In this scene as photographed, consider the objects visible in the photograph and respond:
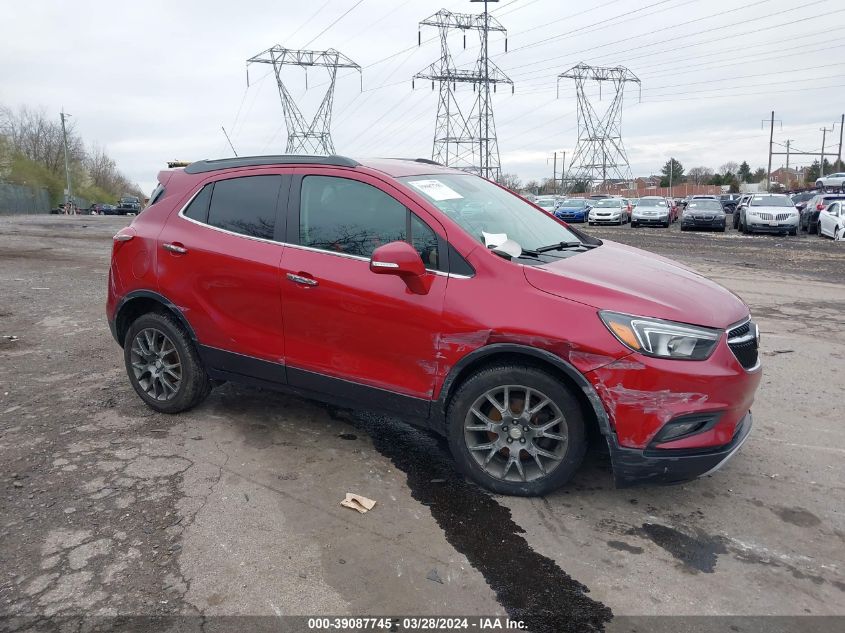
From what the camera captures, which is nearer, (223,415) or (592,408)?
(592,408)

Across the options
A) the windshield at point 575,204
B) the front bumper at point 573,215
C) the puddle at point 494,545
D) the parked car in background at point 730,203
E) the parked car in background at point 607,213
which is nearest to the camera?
the puddle at point 494,545

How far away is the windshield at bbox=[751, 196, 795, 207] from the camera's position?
24.7m

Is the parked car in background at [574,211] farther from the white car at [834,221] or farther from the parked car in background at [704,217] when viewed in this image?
the white car at [834,221]

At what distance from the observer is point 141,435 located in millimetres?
4453

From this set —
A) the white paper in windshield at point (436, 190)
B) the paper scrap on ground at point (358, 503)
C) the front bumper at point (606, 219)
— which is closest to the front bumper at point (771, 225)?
the front bumper at point (606, 219)

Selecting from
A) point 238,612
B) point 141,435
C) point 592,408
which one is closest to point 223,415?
point 141,435

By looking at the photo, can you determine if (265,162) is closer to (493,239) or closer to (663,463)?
(493,239)

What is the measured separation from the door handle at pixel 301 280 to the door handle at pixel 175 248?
0.99m

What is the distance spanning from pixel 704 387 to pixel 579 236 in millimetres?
1808

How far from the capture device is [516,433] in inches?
138

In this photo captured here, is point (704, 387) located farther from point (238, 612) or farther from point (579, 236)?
point (238, 612)

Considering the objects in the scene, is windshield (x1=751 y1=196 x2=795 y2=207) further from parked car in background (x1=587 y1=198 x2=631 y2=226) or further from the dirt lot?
A: the dirt lot

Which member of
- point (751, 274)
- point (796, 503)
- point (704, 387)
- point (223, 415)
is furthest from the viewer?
point (751, 274)

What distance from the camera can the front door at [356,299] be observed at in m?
3.68
